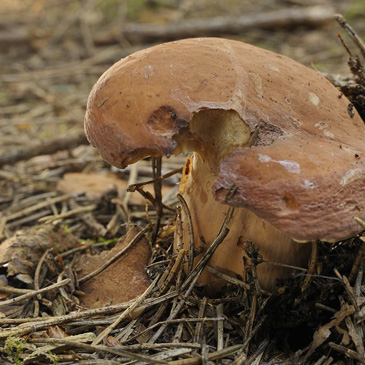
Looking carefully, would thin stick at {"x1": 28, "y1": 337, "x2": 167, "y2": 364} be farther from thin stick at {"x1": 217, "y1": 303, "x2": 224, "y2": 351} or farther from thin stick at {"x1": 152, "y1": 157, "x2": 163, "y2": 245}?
thin stick at {"x1": 152, "y1": 157, "x2": 163, "y2": 245}

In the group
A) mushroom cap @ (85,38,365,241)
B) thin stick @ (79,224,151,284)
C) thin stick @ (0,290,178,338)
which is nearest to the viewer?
mushroom cap @ (85,38,365,241)

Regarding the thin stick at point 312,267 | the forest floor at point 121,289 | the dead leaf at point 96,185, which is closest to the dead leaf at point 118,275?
the forest floor at point 121,289

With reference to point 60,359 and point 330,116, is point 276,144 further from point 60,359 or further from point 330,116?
point 60,359

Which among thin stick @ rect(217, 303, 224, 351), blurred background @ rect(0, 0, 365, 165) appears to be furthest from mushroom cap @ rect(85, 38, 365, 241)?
blurred background @ rect(0, 0, 365, 165)

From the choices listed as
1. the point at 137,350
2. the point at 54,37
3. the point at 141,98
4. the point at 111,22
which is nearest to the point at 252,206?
the point at 141,98

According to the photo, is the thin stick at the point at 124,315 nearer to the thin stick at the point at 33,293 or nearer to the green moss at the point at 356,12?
the thin stick at the point at 33,293

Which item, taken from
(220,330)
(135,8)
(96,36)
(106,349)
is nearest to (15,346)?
(106,349)
